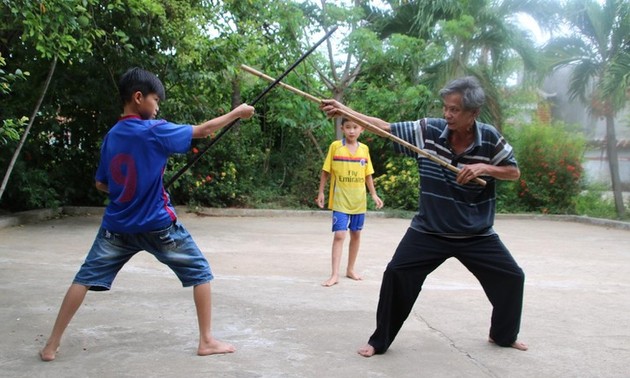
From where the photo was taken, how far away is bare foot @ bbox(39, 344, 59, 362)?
375cm

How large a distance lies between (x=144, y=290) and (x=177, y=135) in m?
2.36

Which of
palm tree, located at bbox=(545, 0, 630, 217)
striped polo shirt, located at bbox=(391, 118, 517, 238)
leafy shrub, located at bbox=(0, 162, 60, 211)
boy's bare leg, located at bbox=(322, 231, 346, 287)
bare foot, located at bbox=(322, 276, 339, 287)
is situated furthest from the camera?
palm tree, located at bbox=(545, 0, 630, 217)

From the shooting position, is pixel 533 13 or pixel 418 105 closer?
pixel 418 105

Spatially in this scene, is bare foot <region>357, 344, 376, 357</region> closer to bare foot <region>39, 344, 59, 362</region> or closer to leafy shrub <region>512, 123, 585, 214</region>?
bare foot <region>39, 344, 59, 362</region>

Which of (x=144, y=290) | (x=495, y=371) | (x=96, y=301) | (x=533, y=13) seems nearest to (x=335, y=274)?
(x=144, y=290)

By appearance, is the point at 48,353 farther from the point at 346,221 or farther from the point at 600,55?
the point at 600,55

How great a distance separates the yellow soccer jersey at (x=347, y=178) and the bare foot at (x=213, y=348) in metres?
2.72

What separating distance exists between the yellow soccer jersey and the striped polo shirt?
2272mm

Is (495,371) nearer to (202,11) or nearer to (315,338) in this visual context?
(315,338)

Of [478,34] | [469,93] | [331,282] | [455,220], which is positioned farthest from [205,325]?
[478,34]

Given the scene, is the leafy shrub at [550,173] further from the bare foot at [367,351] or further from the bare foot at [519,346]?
the bare foot at [367,351]

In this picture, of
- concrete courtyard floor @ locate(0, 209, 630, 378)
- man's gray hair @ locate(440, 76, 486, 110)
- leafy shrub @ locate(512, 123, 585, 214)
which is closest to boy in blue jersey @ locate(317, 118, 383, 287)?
concrete courtyard floor @ locate(0, 209, 630, 378)

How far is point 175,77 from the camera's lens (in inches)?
418

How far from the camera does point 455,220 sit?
4.11m
